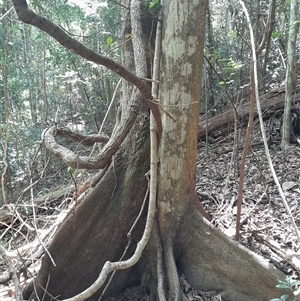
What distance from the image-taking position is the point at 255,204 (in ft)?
12.0

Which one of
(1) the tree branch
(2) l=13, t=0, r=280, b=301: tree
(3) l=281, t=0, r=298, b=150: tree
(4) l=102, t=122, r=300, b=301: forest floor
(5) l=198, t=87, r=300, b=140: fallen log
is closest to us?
(1) the tree branch

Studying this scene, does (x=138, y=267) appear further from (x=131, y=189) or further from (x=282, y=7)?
(x=282, y=7)

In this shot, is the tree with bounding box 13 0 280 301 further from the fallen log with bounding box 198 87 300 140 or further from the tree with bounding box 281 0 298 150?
the fallen log with bounding box 198 87 300 140

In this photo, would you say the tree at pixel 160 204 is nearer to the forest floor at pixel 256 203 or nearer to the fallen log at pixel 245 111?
the forest floor at pixel 256 203

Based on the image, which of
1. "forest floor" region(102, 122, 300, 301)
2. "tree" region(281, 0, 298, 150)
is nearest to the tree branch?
"forest floor" region(102, 122, 300, 301)

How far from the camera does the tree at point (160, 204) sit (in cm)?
268

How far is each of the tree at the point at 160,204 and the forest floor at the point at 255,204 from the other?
179 mm

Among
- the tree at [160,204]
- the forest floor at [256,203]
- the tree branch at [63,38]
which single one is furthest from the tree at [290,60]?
the tree branch at [63,38]

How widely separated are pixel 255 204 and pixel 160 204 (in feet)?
4.03

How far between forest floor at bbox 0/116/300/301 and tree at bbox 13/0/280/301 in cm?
18

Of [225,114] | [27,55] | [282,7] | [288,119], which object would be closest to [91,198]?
[288,119]

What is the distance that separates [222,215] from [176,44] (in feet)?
5.80

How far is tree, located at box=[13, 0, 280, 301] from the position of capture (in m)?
2.68

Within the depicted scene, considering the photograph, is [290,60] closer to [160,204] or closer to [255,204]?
[255,204]
